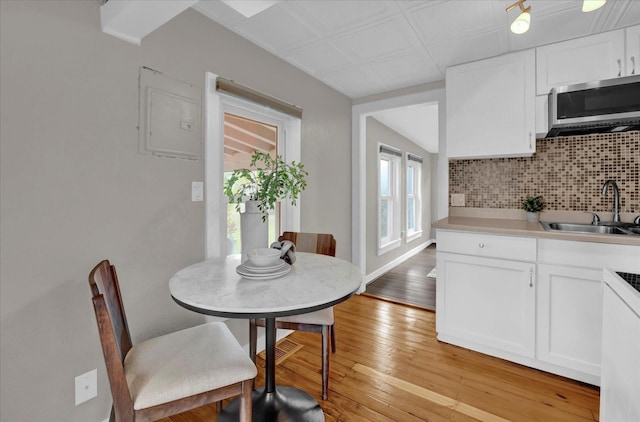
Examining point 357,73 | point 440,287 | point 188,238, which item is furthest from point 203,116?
point 440,287

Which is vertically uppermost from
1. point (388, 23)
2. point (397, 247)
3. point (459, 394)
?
point (388, 23)

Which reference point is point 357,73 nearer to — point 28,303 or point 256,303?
point 256,303

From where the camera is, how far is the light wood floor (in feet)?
5.22

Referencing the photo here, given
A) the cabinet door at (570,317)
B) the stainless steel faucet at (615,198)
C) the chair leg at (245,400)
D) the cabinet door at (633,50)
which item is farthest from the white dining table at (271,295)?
the cabinet door at (633,50)

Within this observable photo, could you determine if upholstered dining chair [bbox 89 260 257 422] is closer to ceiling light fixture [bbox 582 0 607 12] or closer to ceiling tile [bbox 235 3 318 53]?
ceiling tile [bbox 235 3 318 53]

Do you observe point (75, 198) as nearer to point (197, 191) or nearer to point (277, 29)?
point (197, 191)

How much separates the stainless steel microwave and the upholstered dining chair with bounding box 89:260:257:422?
2.47 m

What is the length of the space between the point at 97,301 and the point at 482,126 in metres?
2.67

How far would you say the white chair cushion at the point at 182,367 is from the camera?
1.01m

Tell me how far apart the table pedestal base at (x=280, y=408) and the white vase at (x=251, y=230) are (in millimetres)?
746

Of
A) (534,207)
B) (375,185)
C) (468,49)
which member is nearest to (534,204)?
(534,207)

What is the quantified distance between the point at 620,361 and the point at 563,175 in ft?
6.14

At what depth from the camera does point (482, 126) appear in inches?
94.1

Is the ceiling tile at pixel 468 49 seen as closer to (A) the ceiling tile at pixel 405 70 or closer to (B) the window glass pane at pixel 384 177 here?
(A) the ceiling tile at pixel 405 70
